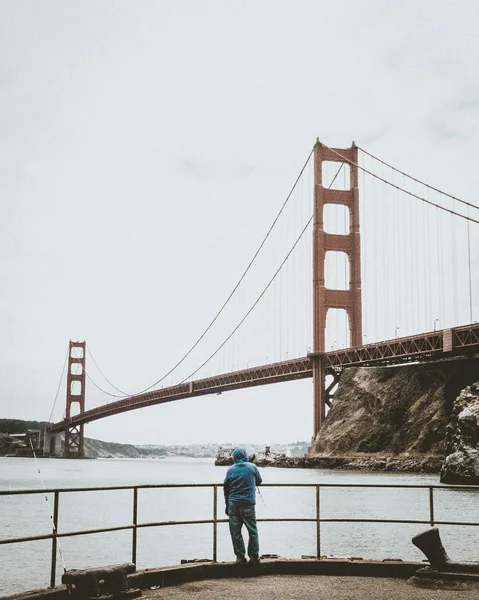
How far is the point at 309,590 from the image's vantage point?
7.29 meters

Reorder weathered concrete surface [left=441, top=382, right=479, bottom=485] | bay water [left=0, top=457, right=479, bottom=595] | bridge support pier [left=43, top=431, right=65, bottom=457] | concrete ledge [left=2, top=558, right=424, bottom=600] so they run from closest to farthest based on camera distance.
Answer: concrete ledge [left=2, top=558, right=424, bottom=600], bay water [left=0, top=457, right=479, bottom=595], weathered concrete surface [left=441, top=382, right=479, bottom=485], bridge support pier [left=43, top=431, right=65, bottom=457]

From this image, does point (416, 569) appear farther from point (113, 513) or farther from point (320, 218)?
point (320, 218)

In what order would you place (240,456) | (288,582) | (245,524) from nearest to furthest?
1. (288,582)
2. (245,524)
3. (240,456)

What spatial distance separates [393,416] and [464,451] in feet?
72.6

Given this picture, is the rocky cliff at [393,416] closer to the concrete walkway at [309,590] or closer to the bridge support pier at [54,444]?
the concrete walkway at [309,590]

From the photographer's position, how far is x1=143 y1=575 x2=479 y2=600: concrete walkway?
695 cm

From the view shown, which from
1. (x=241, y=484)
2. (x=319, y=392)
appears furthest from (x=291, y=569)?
(x=319, y=392)

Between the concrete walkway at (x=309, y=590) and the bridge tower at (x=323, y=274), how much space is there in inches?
2239

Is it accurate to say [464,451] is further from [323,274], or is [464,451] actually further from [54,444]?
[54,444]

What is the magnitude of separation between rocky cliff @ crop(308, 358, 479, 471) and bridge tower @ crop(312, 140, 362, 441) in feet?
7.54

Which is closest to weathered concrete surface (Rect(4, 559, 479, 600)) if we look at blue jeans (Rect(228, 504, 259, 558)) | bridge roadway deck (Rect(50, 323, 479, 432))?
blue jeans (Rect(228, 504, 259, 558))

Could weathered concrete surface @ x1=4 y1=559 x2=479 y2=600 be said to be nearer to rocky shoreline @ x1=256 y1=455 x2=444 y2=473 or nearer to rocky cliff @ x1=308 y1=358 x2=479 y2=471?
rocky shoreline @ x1=256 y1=455 x2=444 y2=473

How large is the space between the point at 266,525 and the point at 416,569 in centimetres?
1892

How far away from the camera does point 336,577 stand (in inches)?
315
